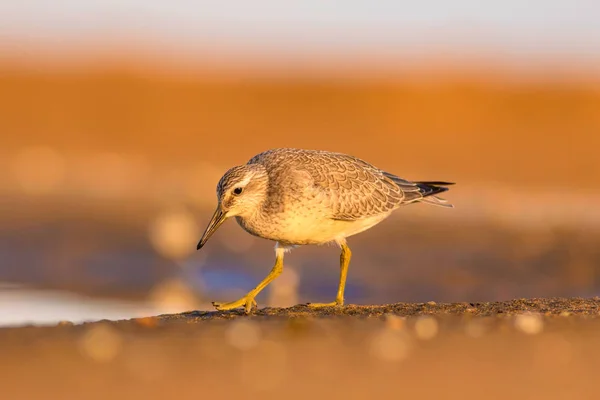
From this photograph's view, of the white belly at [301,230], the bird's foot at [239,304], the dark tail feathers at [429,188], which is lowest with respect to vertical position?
the bird's foot at [239,304]

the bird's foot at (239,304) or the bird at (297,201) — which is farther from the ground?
the bird at (297,201)

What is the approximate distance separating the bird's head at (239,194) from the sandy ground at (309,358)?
1.73m

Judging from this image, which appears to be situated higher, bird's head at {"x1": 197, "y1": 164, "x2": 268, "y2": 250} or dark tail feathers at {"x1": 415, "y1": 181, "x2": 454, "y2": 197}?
dark tail feathers at {"x1": 415, "y1": 181, "x2": 454, "y2": 197}

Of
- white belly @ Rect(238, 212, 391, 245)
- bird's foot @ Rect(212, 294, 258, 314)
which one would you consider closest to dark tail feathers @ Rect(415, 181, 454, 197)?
white belly @ Rect(238, 212, 391, 245)

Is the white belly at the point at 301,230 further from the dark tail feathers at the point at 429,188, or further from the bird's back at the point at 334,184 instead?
the dark tail feathers at the point at 429,188

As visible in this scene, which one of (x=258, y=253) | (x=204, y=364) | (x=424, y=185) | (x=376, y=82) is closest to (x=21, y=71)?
(x=376, y=82)

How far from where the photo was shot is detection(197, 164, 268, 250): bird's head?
959cm

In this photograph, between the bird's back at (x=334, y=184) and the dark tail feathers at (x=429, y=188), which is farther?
the dark tail feathers at (x=429, y=188)

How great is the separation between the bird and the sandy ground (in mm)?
1721

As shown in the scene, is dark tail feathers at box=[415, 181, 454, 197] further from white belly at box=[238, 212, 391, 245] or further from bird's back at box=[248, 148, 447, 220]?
white belly at box=[238, 212, 391, 245]

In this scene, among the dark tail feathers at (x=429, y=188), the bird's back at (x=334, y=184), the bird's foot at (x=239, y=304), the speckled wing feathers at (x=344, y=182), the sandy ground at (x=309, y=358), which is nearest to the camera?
the sandy ground at (x=309, y=358)

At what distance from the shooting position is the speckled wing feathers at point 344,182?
400 inches

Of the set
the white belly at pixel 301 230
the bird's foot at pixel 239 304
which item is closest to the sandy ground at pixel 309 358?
the bird's foot at pixel 239 304

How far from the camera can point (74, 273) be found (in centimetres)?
1494
